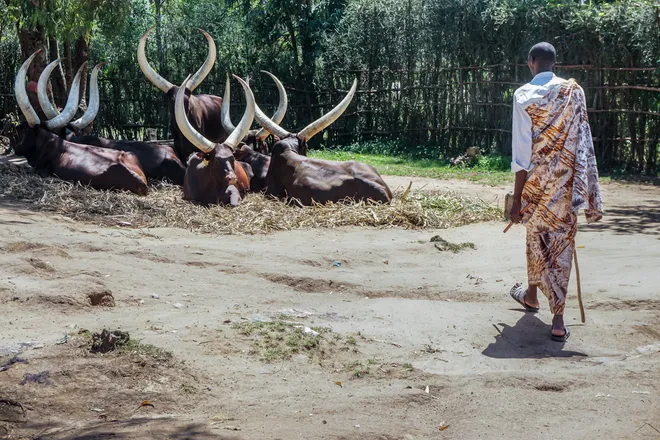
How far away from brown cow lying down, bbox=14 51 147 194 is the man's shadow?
18.6 feet

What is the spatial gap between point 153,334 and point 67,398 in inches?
32.8

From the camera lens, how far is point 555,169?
5.05m

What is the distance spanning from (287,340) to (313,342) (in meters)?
0.14

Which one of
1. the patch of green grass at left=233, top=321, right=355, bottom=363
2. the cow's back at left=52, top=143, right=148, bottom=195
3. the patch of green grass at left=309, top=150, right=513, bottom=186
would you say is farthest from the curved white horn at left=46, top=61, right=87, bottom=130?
the patch of green grass at left=233, top=321, right=355, bottom=363

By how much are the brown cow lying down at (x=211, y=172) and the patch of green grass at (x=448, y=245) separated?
8.30ft

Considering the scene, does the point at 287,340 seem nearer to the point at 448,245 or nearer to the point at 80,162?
the point at 448,245

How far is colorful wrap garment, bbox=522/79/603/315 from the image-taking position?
16.4 ft

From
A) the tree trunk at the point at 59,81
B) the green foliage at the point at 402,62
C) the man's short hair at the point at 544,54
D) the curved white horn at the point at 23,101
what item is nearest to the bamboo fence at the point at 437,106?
the green foliage at the point at 402,62

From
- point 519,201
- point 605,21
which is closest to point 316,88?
point 605,21

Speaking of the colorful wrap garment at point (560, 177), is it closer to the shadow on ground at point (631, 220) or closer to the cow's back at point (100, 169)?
the shadow on ground at point (631, 220)

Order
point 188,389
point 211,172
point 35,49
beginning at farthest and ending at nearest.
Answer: point 35,49 < point 211,172 < point 188,389

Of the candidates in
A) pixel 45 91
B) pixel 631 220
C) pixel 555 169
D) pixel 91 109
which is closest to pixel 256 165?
pixel 91 109

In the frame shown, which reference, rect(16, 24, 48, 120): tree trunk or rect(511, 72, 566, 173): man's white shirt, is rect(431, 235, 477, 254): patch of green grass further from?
rect(16, 24, 48, 120): tree trunk

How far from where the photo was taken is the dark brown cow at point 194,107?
438 inches
